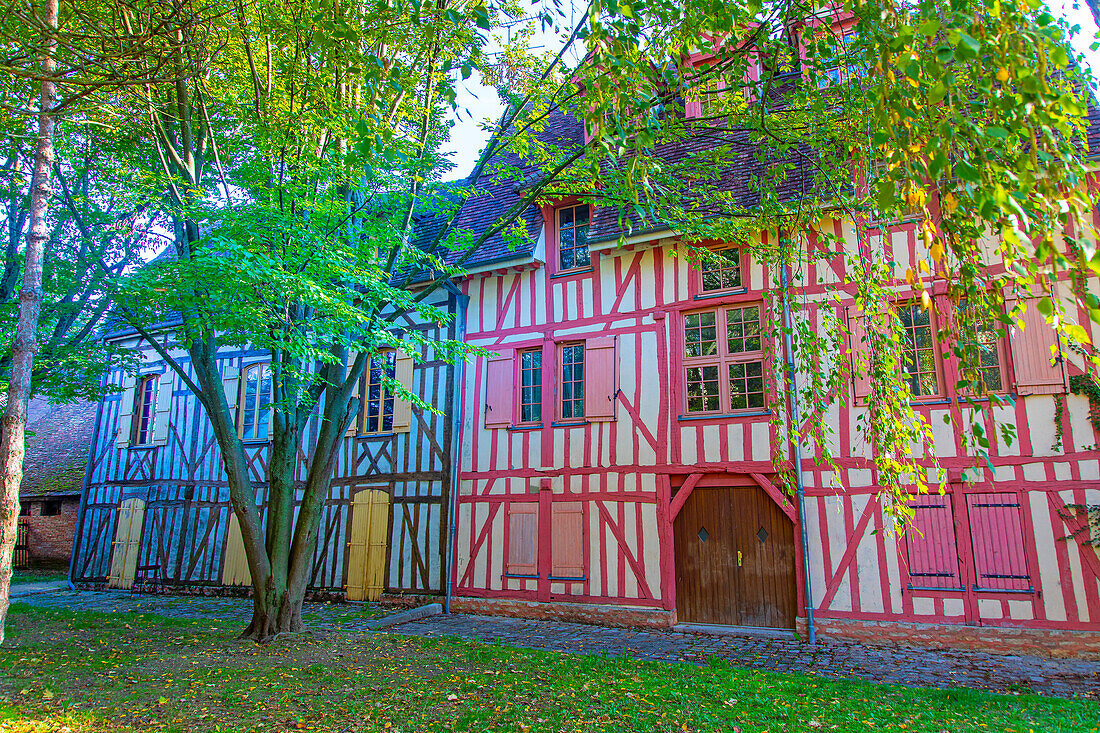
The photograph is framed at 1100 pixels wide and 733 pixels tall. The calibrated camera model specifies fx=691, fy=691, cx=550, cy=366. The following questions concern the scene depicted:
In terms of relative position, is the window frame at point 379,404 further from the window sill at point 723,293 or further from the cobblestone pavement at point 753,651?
the window sill at point 723,293

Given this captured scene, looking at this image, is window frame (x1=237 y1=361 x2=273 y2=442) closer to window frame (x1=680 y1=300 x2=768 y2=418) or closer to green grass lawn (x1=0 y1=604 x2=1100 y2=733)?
green grass lawn (x1=0 y1=604 x2=1100 y2=733)

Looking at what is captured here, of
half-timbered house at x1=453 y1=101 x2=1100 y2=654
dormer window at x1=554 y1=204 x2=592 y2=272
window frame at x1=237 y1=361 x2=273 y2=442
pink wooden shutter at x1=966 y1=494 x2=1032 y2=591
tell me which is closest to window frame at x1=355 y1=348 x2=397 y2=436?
half-timbered house at x1=453 y1=101 x2=1100 y2=654

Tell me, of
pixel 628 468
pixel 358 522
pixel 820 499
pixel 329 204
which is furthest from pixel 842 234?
pixel 358 522

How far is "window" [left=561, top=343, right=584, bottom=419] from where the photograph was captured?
9.46 meters

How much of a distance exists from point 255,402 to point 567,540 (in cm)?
627

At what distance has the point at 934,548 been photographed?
732 centimetres

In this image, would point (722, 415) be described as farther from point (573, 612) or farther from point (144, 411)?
point (144, 411)

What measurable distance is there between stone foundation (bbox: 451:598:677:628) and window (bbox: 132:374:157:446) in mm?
7309

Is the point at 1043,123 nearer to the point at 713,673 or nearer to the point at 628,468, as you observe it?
the point at 713,673

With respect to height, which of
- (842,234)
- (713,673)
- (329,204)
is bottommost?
Result: (713,673)

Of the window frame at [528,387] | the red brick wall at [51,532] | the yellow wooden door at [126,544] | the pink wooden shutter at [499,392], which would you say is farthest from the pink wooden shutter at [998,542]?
the red brick wall at [51,532]

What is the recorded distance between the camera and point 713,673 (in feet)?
18.9

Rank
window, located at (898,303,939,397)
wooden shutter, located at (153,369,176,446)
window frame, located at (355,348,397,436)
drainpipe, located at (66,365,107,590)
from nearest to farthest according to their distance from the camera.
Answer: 1. window, located at (898,303,939,397)
2. window frame, located at (355,348,397,436)
3. wooden shutter, located at (153,369,176,446)
4. drainpipe, located at (66,365,107,590)

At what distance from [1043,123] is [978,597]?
6595 millimetres
